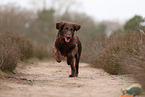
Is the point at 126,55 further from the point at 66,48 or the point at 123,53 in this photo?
the point at 66,48

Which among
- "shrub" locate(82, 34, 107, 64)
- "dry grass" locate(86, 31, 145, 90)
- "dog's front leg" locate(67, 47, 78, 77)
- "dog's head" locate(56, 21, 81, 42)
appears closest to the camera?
"dry grass" locate(86, 31, 145, 90)

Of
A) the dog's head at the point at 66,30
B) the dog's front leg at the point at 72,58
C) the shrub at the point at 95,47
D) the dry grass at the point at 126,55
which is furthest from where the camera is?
the shrub at the point at 95,47

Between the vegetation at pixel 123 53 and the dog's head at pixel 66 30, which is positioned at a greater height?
the dog's head at pixel 66 30

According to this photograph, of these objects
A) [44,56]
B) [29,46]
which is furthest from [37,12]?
[29,46]

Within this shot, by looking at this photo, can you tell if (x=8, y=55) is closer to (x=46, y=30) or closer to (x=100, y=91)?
(x=100, y=91)

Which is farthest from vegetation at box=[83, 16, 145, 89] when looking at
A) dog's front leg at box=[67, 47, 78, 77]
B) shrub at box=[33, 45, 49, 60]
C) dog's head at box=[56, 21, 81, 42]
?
shrub at box=[33, 45, 49, 60]

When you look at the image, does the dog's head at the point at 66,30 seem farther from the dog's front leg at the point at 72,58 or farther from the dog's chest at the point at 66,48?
the dog's front leg at the point at 72,58

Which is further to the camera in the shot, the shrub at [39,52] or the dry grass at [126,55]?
the shrub at [39,52]

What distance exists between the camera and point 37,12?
144 feet

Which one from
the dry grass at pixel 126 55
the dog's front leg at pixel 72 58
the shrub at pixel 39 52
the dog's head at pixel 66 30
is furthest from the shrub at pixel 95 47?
the shrub at pixel 39 52

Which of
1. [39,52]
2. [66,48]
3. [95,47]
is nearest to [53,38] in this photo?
[39,52]

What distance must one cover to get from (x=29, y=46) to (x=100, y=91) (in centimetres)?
1303

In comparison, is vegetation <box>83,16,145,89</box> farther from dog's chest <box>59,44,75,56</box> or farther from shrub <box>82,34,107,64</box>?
dog's chest <box>59,44,75,56</box>

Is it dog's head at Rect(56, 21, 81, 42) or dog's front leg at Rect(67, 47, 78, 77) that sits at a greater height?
dog's head at Rect(56, 21, 81, 42)
